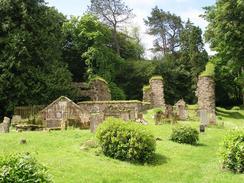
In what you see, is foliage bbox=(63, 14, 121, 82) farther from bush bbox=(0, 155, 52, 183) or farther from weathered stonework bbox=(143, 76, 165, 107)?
bush bbox=(0, 155, 52, 183)

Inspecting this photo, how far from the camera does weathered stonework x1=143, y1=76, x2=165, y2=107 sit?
141ft

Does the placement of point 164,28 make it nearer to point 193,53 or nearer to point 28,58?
point 193,53

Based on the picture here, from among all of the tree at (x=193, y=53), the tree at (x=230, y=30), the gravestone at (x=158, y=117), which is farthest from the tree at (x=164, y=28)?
the gravestone at (x=158, y=117)

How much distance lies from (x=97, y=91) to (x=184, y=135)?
75.6 feet

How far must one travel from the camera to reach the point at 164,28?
248ft

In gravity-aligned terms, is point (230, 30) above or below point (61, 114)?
above

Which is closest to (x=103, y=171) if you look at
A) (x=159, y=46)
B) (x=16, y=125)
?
(x=16, y=125)

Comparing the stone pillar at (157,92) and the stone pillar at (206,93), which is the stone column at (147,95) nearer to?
the stone pillar at (157,92)

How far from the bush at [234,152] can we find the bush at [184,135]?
4.90 m

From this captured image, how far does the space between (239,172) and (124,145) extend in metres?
4.24

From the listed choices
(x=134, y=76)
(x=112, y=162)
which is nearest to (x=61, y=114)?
(x=112, y=162)

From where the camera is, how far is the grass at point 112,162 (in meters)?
14.0

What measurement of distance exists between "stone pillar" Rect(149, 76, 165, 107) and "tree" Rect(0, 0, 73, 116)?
806cm

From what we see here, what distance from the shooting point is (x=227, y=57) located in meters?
47.4
